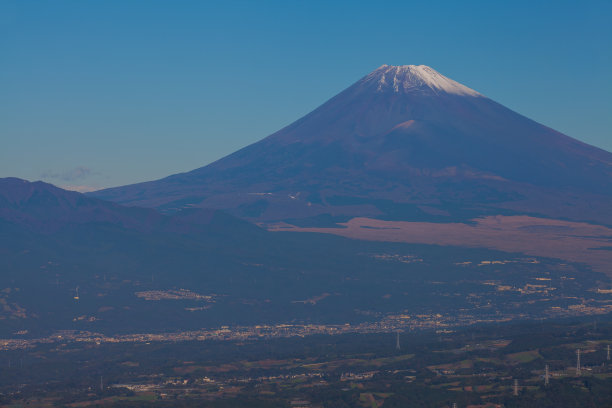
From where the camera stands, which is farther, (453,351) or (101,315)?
(101,315)

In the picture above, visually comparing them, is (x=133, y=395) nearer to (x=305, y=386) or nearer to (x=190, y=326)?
(x=305, y=386)

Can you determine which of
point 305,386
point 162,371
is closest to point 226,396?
point 305,386

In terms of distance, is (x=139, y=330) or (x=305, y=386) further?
(x=139, y=330)

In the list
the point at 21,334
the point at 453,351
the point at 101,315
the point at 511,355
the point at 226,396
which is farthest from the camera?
the point at 101,315

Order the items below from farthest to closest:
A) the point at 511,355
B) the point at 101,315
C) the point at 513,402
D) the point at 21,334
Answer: the point at 101,315
the point at 21,334
the point at 511,355
the point at 513,402

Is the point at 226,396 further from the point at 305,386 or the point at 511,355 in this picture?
the point at 511,355

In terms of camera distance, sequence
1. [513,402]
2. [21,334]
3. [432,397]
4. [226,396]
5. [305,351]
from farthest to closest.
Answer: [21,334]
[305,351]
[226,396]
[432,397]
[513,402]

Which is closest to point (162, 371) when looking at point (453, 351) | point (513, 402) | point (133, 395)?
point (133, 395)

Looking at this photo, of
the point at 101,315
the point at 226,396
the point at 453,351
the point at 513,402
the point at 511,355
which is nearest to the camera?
the point at 513,402
